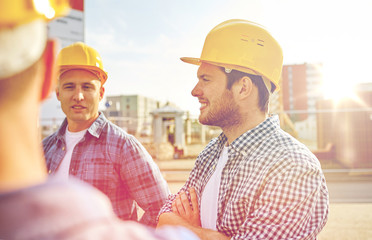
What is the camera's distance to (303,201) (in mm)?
1654


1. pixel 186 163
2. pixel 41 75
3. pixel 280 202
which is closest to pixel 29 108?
pixel 41 75

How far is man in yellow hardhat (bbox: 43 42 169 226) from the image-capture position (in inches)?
96.0

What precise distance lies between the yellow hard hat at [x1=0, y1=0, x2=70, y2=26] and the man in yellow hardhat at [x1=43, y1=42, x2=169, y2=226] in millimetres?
1946

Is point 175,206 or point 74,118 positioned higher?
point 74,118

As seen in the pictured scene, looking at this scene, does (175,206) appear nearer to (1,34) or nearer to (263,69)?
(263,69)

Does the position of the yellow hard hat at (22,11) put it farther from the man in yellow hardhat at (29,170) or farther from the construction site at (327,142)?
the construction site at (327,142)

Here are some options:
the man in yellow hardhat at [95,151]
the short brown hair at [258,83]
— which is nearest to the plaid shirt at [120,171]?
the man in yellow hardhat at [95,151]

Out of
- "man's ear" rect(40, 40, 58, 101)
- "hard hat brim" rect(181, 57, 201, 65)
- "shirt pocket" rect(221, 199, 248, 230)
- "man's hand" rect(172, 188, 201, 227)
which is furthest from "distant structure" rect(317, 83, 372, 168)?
"man's ear" rect(40, 40, 58, 101)

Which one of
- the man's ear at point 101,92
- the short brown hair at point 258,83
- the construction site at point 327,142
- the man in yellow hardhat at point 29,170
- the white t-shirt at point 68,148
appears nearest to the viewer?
the man in yellow hardhat at point 29,170

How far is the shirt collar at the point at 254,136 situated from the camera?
205 cm

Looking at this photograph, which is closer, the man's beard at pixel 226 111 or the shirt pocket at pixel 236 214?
the shirt pocket at pixel 236 214

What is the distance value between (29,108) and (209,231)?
1.51 meters

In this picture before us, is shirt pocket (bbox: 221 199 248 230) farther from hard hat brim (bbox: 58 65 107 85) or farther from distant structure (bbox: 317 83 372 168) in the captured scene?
distant structure (bbox: 317 83 372 168)

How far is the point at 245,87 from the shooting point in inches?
89.2
